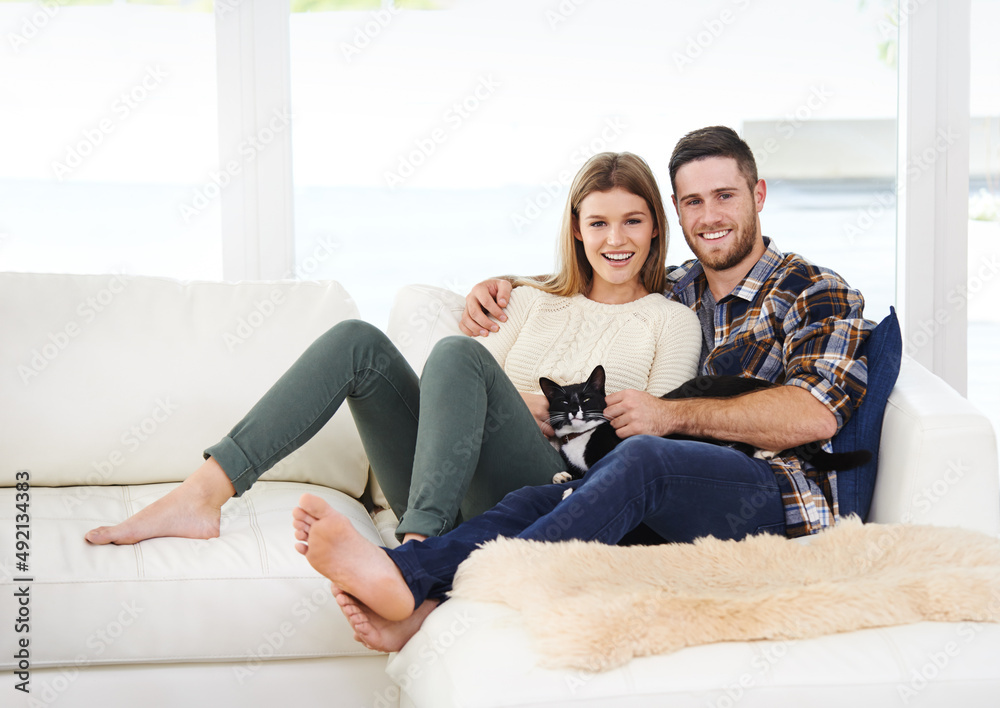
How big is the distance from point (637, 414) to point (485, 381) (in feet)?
1.13

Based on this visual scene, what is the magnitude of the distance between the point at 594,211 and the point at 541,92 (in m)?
0.92

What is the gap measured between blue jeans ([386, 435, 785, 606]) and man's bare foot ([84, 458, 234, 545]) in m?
0.47

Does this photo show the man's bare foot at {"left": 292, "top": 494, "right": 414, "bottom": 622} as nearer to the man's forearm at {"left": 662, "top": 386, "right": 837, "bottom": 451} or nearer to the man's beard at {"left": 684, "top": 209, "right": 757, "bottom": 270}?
the man's forearm at {"left": 662, "top": 386, "right": 837, "bottom": 451}

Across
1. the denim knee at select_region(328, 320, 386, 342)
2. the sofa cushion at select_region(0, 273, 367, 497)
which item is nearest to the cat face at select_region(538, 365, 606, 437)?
the denim knee at select_region(328, 320, 386, 342)

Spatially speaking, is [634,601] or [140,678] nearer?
[634,601]

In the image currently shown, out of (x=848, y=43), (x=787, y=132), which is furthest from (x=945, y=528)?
(x=848, y=43)

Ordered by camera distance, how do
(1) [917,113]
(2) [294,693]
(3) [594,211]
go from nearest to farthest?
(2) [294,693] → (3) [594,211] → (1) [917,113]

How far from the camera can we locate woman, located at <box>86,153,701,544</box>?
1567 millimetres

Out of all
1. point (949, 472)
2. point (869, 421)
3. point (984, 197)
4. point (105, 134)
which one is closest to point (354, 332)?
point (869, 421)

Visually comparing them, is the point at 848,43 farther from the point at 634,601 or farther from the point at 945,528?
the point at 634,601

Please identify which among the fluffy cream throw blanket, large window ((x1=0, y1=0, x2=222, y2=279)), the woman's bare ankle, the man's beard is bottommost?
the fluffy cream throw blanket

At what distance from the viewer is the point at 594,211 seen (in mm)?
2107

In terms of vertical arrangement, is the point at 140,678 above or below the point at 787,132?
below

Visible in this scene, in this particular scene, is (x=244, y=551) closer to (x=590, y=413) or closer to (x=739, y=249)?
(x=590, y=413)
